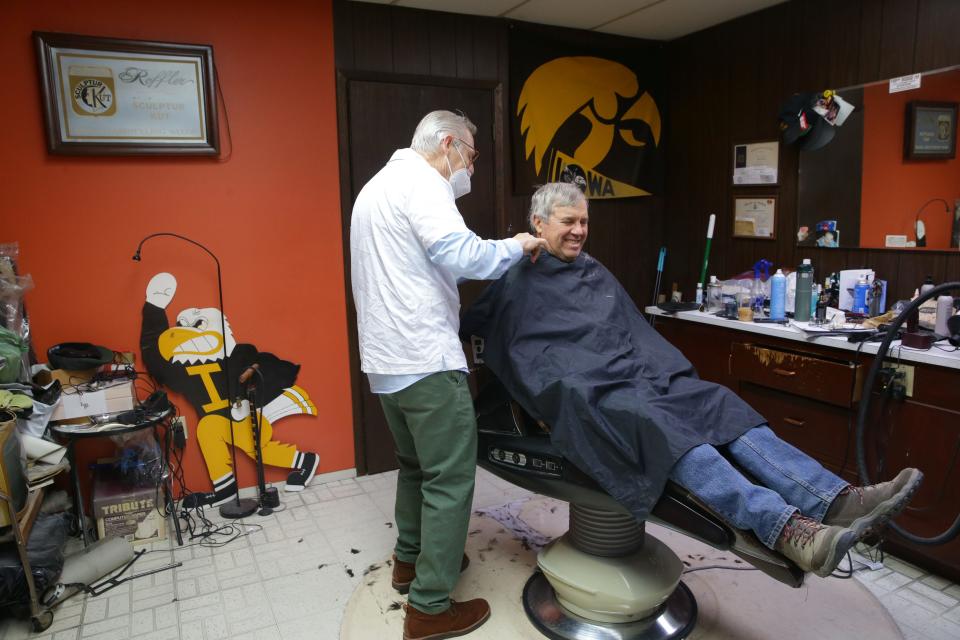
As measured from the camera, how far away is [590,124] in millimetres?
3760

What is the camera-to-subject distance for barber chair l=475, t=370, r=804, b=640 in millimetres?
1966

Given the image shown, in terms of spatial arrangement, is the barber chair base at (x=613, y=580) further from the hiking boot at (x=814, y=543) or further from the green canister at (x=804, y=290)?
the green canister at (x=804, y=290)

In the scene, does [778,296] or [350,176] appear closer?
[778,296]

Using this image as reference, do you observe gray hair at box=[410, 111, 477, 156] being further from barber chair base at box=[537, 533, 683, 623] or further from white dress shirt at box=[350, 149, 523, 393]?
barber chair base at box=[537, 533, 683, 623]

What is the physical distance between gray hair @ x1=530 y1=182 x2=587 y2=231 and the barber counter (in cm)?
118

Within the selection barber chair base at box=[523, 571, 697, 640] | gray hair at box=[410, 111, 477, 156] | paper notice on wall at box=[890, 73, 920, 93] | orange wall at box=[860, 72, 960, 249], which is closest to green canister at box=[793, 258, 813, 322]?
orange wall at box=[860, 72, 960, 249]

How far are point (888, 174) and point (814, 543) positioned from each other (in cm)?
204

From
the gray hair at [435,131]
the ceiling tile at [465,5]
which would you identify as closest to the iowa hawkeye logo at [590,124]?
the ceiling tile at [465,5]

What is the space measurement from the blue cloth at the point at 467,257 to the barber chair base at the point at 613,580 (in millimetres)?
767

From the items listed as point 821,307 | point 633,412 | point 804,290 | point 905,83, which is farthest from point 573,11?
point 633,412

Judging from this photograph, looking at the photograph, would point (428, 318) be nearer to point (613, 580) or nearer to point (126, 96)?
point (613, 580)

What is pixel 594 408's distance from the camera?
74.0 inches

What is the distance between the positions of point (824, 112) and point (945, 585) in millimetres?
2018

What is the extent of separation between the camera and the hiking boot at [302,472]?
3.22 metres
